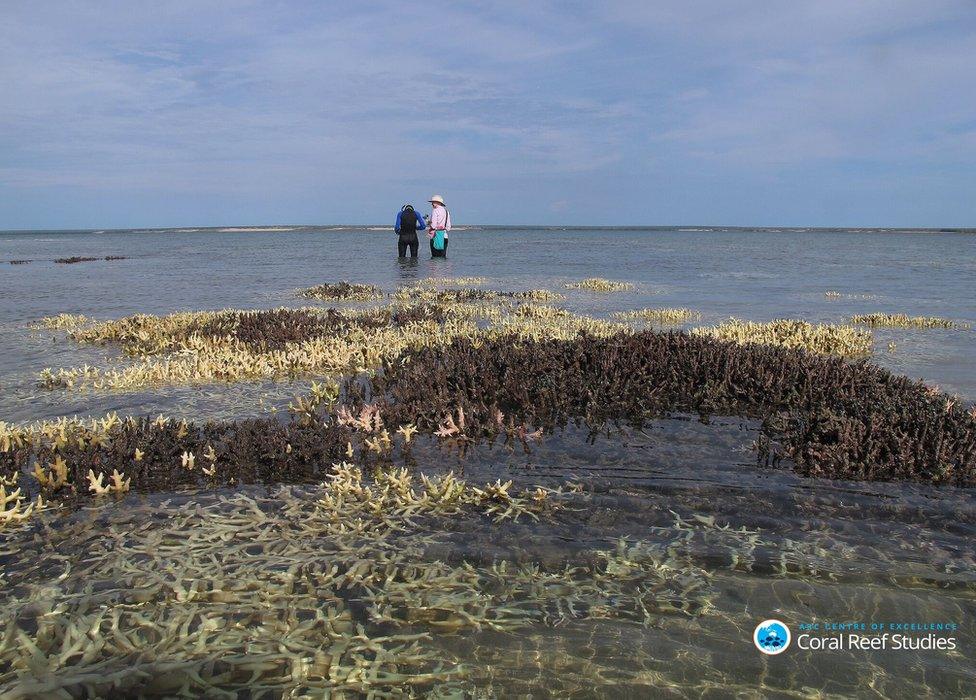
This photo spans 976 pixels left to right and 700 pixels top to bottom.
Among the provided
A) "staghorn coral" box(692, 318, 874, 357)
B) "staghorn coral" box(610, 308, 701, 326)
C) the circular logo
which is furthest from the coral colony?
"staghorn coral" box(610, 308, 701, 326)

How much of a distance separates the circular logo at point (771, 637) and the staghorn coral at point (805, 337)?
7.13 metres

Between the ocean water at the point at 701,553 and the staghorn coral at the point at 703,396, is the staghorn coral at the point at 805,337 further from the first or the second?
the staghorn coral at the point at 703,396

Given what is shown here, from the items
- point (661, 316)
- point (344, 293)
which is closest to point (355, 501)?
point (661, 316)

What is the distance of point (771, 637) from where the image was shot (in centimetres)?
320

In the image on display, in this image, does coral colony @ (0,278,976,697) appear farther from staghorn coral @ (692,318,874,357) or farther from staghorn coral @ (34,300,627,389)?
staghorn coral @ (692,318,874,357)

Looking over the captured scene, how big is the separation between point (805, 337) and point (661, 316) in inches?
156

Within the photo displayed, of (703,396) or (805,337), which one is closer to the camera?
(703,396)

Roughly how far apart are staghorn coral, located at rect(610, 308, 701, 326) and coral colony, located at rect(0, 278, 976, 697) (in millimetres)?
5491

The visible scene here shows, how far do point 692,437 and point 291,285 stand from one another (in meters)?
20.7

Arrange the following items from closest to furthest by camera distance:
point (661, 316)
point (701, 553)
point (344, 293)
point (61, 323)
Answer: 1. point (701, 553)
2. point (61, 323)
3. point (661, 316)
4. point (344, 293)

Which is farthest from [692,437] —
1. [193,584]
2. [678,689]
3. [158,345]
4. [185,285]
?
[185,285]

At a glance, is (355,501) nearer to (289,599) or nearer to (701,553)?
(289,599)

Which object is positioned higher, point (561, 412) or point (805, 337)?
point (805, 337)

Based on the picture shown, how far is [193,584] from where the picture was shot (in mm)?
3584
